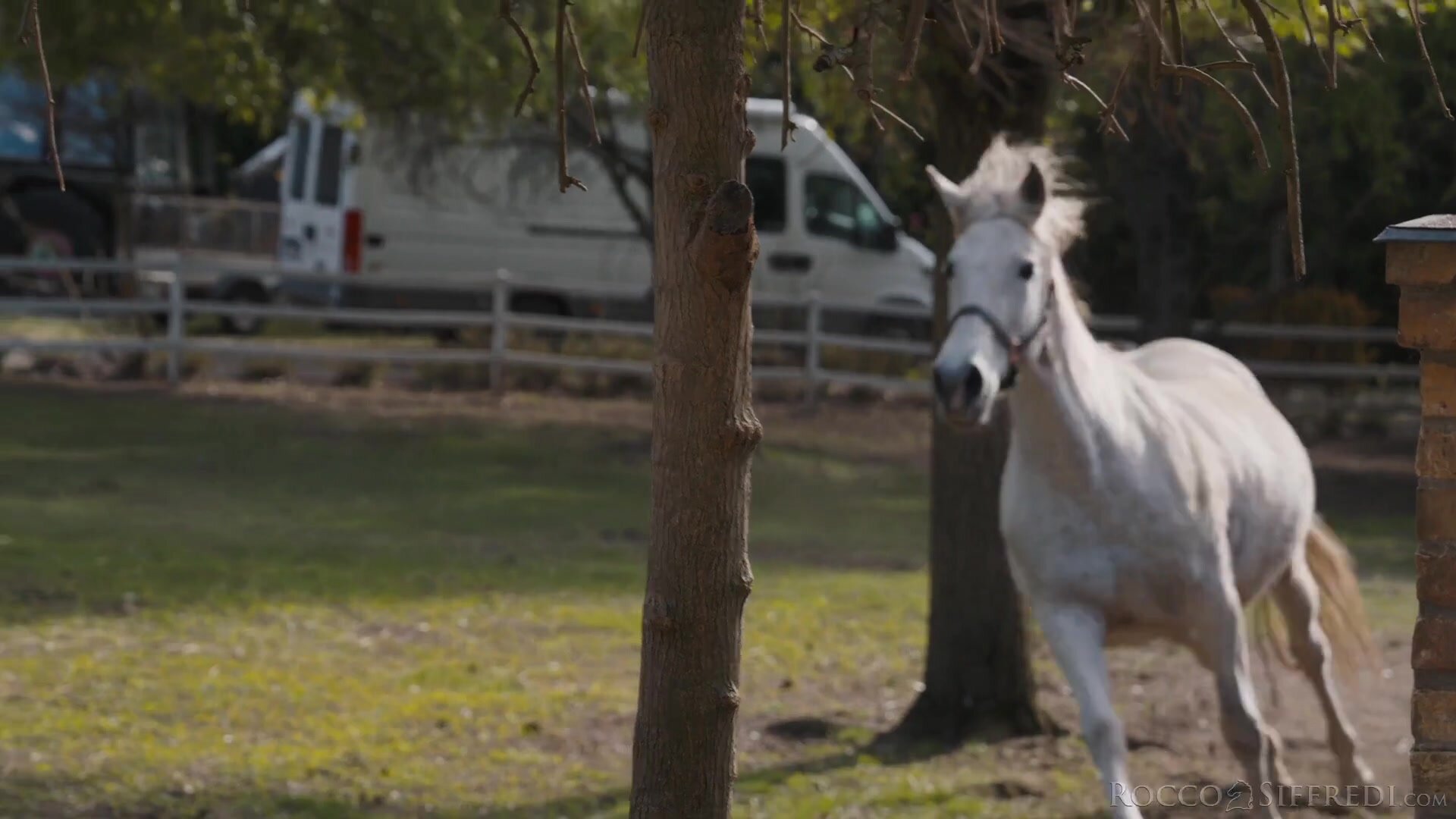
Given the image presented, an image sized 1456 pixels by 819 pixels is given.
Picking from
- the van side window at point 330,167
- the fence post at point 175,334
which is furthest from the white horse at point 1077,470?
the van side window at point 330,167

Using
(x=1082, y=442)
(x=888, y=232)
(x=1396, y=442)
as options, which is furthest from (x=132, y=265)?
(x=1082, y=442)

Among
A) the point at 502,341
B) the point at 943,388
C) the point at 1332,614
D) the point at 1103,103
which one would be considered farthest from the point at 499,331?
the point at 1103,103

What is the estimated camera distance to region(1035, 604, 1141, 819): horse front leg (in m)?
4.64

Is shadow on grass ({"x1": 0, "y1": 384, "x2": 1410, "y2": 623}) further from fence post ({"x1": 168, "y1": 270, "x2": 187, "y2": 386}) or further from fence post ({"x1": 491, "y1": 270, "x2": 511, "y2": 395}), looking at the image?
fence post ({"x1": 491, "y1": 270, "x2": 511, "y2": 395})

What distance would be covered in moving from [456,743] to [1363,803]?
321 centimetres

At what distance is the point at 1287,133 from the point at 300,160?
18556 millimetres

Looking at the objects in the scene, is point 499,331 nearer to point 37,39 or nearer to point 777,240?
point 777,240

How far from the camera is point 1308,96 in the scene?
46.0 ft

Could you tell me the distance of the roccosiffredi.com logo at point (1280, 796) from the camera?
5.75m

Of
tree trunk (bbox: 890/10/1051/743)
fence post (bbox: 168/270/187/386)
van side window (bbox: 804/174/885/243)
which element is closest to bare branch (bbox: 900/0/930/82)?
tree trunk (bbox: 890/10/1051/743)

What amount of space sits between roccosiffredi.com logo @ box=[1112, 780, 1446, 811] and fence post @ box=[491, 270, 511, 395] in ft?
36.5

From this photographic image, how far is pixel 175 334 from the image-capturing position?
16266 mm

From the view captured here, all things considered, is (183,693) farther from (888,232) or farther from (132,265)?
(888,232)

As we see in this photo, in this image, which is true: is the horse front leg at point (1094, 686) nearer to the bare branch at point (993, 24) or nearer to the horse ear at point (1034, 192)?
the horse ear at point (1034, 192)
